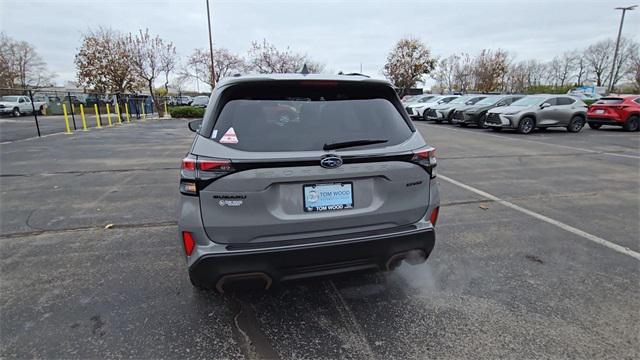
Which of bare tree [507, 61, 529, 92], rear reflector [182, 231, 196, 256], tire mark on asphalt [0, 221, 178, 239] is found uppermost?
bare tree [507, 61, 529, 92]

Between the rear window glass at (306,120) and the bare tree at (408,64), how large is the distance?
146 ft

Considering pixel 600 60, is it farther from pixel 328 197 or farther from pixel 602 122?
pixel 328 197

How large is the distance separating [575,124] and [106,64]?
115ft

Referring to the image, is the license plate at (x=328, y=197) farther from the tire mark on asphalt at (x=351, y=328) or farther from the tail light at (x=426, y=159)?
the tire mark on asphalt at (x=351, y=328)

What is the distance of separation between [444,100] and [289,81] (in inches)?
903

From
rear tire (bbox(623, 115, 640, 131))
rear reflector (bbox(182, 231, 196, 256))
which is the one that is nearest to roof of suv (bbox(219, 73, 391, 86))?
rear reflector (bbox(182, 231, 196, 256))

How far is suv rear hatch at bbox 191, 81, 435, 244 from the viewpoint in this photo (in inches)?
81.6

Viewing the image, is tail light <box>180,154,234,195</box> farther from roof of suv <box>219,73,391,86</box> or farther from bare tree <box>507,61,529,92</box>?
bare tree <box>507,61,529,92</box>

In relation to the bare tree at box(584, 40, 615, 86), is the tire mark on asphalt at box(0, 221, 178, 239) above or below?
below

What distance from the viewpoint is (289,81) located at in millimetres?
2410

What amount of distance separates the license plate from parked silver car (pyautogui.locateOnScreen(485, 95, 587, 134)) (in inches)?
580

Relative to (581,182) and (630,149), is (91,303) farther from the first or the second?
(630,149)

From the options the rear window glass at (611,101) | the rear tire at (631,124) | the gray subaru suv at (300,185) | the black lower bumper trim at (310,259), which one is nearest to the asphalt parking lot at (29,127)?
the gray subaru suv at (300,185)

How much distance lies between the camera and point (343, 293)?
2859mm
